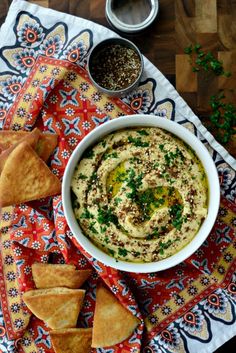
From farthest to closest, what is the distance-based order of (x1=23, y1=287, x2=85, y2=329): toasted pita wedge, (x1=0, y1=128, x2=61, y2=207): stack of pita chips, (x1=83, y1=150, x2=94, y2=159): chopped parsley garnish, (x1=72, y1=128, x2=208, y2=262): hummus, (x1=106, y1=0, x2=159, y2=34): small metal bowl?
(x1=106, y1=0, x2=159, y2=34): small metal bowl, (x1=23, y1=287, x2=85, y2=329): toasted pita wedge, (x1=0, y1=128, x2=61, y2=207): stack of pita chips, (x1=83, y1=150, x2=94, y2=159): chopped parsley garnish, (x1=72, y1=128, x2=208, y2=262): hummus

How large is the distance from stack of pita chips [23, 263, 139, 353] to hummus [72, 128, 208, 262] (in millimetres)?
459

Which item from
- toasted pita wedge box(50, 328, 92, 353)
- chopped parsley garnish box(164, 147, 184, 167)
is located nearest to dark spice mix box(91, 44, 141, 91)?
chopped parsley garnish box(164, 147, 184, 167)

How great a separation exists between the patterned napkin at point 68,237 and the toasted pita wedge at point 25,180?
0.42ft

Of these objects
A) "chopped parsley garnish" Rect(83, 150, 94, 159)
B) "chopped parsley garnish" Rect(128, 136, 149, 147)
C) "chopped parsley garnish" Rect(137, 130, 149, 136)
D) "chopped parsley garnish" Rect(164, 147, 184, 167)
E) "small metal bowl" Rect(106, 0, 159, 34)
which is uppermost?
"small metal bowl" Rect(106, 0, 159, 34)

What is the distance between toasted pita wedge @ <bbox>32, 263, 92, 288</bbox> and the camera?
147 inches

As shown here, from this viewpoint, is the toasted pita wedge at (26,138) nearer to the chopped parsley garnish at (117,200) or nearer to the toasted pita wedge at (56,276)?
the chopped parsley garnish at (117,200)

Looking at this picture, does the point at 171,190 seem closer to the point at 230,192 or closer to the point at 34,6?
the point at 230,192

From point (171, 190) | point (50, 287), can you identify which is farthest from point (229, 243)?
point (50, 287)

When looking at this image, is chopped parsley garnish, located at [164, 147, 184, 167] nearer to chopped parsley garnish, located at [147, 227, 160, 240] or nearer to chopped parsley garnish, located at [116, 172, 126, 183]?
chopped parsley garnish, located at [116, 172, 126, 183]

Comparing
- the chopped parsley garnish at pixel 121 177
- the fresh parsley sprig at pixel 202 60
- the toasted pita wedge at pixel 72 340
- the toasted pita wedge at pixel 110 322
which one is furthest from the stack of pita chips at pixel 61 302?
the fresh parsley sprig at pixel 202 60

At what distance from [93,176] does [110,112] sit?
0.58m

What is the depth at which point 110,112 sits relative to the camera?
12.4 feet

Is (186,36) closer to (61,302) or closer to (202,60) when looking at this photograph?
(202,60)

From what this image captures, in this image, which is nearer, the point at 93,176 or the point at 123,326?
the point at 93,176
